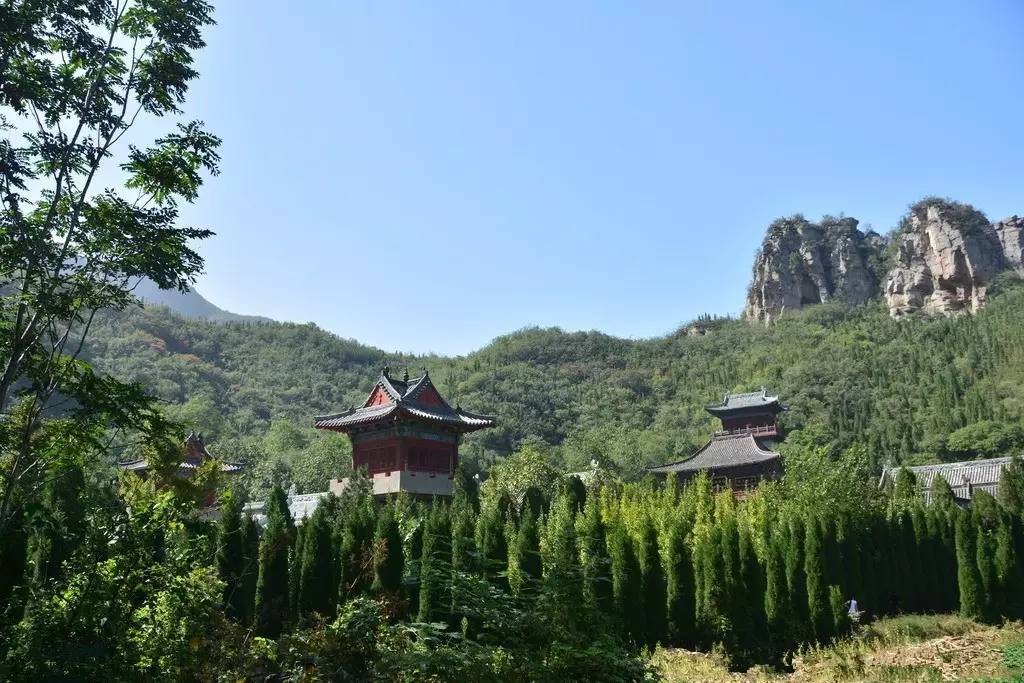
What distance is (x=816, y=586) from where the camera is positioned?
19078 mm

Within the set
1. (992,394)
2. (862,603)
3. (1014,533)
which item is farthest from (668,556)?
(992,394)

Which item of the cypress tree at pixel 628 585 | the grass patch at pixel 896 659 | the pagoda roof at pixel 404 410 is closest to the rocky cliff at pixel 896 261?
the pagoda roof at pixel 404 410

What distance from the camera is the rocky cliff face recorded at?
97.6 m

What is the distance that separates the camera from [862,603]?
2067 cm

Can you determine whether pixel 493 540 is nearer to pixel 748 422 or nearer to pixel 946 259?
pixel 748 422

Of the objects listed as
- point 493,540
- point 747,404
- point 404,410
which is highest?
point 747,404

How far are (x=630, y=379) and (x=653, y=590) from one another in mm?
85654

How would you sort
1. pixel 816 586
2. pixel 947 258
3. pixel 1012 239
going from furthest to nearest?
pixel 1012 239, pixel 947 258, pixel 816 586

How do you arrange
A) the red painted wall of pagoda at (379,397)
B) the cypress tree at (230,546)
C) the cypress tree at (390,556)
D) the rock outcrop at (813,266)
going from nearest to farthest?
the cypress tree at (230,546)
the cypress tree at (390,556)
the red painted wall of pagoda at (379,397)
the rock outcrop at (813,266)

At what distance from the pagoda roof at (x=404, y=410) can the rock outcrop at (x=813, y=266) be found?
9061 cm

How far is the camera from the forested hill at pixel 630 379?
6550cm

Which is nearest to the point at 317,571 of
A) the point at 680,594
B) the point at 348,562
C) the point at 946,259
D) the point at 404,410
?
the point at 348,562

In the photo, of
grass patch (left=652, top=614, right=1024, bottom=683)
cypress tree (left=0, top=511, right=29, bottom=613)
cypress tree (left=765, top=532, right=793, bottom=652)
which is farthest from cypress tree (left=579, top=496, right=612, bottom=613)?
cypress tree (left=0, top=511, right=29, bottom=613)

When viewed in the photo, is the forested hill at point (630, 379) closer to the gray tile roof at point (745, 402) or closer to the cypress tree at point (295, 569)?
the gray tile roof at point (745, 402)
